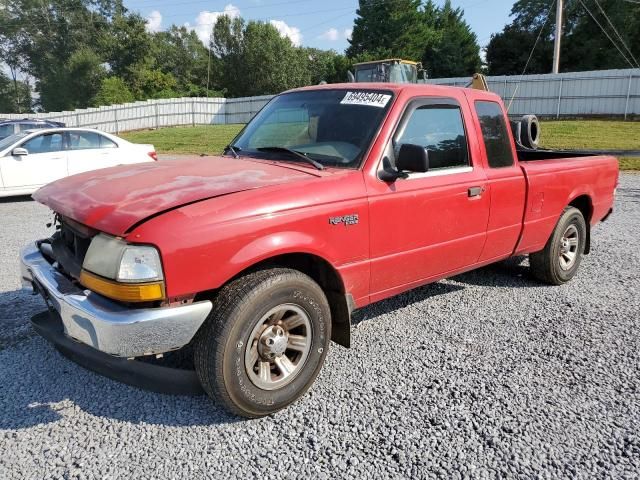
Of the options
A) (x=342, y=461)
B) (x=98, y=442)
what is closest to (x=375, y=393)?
(x=342, y=461)

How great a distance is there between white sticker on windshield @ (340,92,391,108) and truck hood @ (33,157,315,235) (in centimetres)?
75

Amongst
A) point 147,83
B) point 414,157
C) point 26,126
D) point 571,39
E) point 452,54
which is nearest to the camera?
point 414,157

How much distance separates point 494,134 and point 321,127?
62.4 inches

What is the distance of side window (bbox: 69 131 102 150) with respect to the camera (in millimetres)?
10242

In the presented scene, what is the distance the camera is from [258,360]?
285cm

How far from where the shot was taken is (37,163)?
967cm

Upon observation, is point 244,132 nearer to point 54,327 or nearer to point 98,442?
point 54,327

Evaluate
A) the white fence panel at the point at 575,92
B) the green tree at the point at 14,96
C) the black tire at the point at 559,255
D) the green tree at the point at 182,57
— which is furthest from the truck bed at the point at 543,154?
the green tree at the point at 14,96

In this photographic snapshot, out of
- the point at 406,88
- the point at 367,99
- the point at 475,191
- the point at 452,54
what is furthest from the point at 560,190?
the point at 452,54

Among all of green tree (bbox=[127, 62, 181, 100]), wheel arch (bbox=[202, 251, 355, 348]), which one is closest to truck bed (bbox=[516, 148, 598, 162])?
wheel arch (bbox=[202, 251, 355, 348])

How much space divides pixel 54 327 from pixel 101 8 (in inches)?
3322

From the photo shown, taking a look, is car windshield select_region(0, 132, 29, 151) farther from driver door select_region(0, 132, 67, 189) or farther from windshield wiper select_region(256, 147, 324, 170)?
windshield wiper select_region(256, 147, 324, 170)

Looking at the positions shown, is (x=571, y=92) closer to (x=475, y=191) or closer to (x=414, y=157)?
(x=475, y=191)

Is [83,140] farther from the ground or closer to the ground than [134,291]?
farther from the ground
